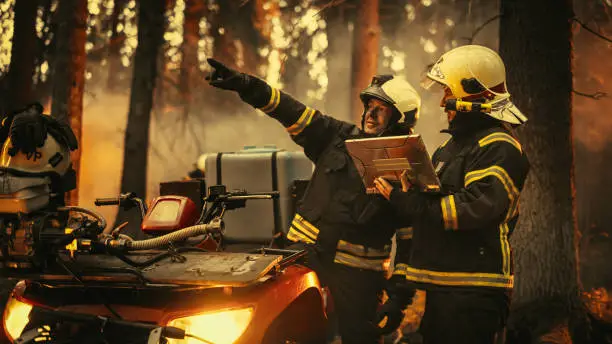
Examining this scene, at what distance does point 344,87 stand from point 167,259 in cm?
2250

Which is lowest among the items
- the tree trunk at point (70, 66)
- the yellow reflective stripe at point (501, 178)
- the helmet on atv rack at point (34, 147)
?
the yellow reflective stripe at point (501, 178)

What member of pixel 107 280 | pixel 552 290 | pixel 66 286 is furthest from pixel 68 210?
pixel 552 290

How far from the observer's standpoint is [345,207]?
4.90 m

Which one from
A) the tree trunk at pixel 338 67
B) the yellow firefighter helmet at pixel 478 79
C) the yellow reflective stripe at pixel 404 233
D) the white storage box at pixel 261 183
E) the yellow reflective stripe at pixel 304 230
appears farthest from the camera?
the tree trunk at pixel 338 67

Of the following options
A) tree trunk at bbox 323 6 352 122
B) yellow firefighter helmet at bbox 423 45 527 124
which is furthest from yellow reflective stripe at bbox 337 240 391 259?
tree trunk at bbox 323 6 352 122

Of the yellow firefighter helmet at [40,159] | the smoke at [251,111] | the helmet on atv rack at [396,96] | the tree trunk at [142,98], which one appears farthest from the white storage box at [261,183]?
the smoke at [251,111]

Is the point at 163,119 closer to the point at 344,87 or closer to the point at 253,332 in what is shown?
the point at 344,87

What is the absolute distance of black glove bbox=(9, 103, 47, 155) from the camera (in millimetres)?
3932

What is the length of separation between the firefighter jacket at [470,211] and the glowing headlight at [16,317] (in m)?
2.24

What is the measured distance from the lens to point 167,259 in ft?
10.5

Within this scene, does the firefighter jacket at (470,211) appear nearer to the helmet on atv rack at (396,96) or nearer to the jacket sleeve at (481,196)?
the jacket sleeve at (481,196)

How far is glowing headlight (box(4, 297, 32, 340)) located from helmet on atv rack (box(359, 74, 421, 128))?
309 centimetres

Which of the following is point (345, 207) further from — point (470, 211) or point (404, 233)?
point (470, 211)

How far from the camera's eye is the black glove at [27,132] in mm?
3932
